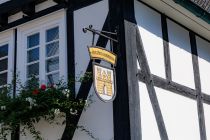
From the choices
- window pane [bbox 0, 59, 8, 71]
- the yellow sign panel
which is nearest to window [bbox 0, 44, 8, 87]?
window pane [bbox 0, 59, 8, 71]

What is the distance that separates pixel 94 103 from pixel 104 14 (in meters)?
1.33

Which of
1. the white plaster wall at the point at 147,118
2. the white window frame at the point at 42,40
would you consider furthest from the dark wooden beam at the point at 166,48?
the white window frame at the point at 42,40

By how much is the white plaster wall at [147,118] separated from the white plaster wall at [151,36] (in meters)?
0.54

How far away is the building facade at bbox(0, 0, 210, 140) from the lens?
688 cm

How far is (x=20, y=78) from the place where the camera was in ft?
26.4

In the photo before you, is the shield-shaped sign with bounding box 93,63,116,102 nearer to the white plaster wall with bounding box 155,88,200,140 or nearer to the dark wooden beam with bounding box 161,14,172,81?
the white plaster wall with bounding box 155,88,200,140

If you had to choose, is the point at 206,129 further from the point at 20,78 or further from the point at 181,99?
the point at 20,78

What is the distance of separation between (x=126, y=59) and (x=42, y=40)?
1.72 meters

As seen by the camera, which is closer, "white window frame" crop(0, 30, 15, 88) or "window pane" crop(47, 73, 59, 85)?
"window pane" crop(47, 73, 59, 85)

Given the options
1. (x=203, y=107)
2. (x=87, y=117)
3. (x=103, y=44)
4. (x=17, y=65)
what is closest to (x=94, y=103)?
(x=87, y=117)

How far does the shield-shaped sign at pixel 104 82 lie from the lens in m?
6.19

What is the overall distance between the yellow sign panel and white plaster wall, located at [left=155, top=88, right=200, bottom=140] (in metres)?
1.22

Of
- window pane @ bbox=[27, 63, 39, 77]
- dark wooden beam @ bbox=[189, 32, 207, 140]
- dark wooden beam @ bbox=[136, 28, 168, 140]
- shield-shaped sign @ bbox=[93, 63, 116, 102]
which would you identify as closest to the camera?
shield-shaped sign @ bbox=[93, 63, 116, 102]

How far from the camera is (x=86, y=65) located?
7.23 meters
